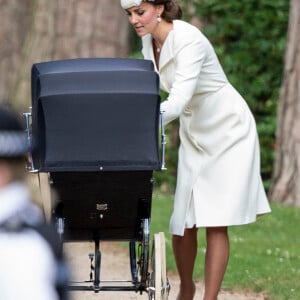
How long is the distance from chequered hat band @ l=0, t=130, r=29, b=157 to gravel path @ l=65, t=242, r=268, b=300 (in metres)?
3.83

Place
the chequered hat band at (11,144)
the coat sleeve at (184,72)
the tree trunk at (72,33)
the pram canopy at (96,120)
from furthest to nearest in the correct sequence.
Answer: the tree trunk at (72,33) < the coat sleeve at (184,72) < the pram canopy at (96,120) < the chequered hat band at (11,144)

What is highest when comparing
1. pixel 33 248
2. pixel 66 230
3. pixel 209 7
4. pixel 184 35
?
pixel 33 248

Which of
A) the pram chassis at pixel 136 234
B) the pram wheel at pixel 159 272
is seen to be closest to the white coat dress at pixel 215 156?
the pram chassis at pixel 136 234

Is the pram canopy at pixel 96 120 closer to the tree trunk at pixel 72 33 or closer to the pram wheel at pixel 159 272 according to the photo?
the pram wheel at pixel 159 272

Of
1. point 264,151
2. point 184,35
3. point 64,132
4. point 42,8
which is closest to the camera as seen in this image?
point 64,132

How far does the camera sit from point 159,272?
5949 mm

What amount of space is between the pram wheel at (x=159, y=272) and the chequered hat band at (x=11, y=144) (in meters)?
3.14

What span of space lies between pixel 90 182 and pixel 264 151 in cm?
1101

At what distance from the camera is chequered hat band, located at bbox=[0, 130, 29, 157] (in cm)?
283

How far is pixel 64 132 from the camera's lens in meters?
5.84

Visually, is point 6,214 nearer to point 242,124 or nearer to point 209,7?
point 242,124

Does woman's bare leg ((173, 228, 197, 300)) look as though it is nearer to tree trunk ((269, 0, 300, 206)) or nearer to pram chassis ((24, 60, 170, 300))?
pram chassis ((24, 60, 170, 300))

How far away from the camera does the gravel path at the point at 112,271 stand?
7.88m

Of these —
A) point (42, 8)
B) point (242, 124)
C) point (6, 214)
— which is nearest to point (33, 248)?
point (6, 214)
